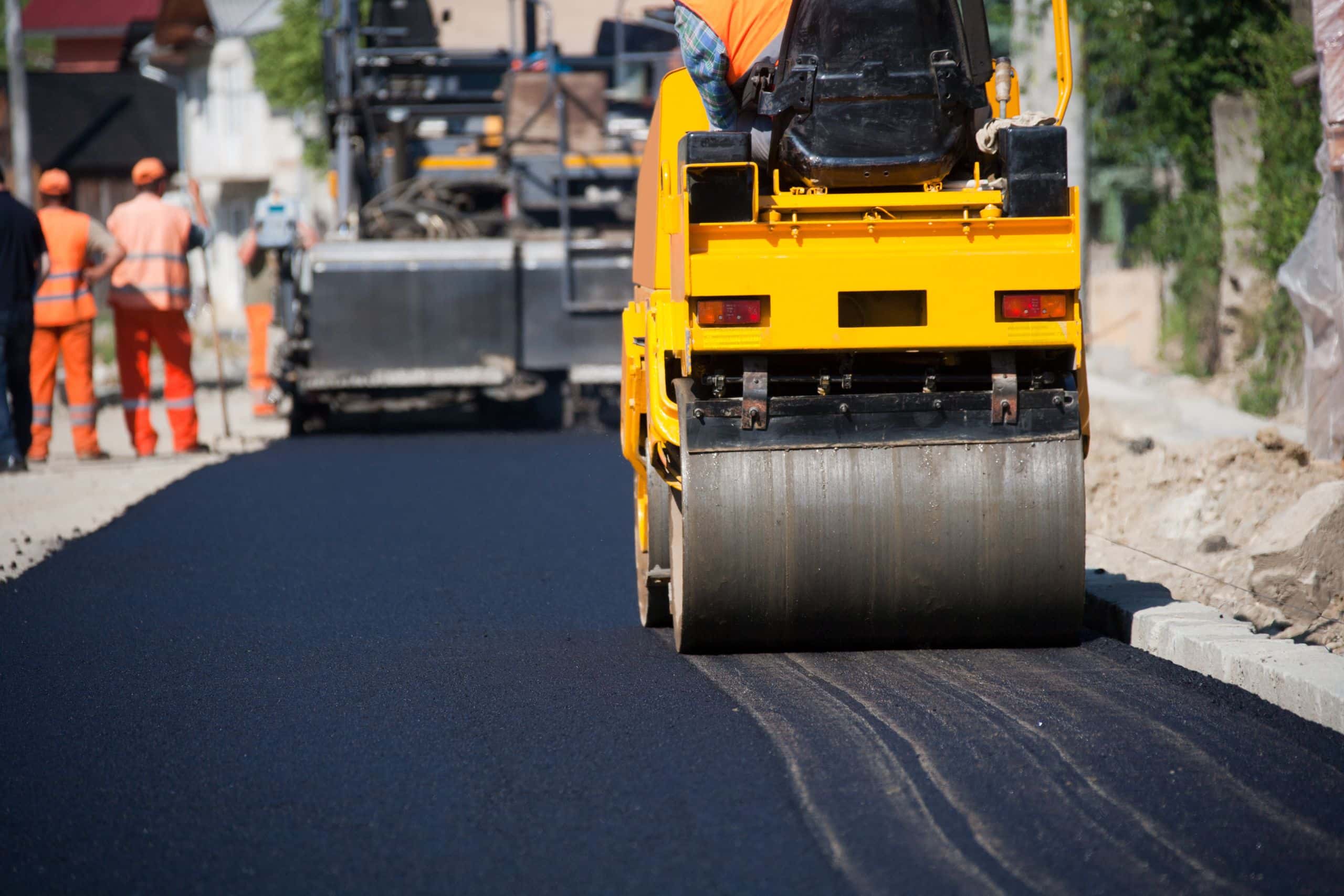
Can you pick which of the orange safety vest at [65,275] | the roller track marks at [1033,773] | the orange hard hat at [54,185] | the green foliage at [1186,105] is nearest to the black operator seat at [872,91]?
the roller track marks at [1033,773]

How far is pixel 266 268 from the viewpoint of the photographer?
571 inches

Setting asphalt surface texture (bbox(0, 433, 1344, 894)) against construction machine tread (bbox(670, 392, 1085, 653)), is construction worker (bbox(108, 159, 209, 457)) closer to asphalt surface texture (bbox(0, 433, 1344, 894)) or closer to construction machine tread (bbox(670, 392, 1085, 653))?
asphalt surface texture (bbox(0, 433, 1344, 894))

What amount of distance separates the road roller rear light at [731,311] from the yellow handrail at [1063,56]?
3.51 feet

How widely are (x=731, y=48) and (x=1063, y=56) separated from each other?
37.8 inches

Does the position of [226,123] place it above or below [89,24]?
below

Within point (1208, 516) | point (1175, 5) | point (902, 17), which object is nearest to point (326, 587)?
point (902, 17)

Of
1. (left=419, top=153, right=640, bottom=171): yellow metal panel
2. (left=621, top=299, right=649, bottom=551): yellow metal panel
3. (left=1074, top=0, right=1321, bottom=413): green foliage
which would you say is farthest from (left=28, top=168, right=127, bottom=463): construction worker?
(left=1074, top=0, right=1321, bottom=413): green foliage

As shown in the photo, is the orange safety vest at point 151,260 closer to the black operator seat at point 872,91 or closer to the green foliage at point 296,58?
the black operator seat at point 872,91

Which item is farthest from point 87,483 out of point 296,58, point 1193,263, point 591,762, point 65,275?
point 296,58

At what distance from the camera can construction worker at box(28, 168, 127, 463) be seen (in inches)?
402

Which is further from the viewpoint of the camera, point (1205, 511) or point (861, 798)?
point (1205, 511)

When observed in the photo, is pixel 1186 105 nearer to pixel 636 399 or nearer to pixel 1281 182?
pixel 1281 182

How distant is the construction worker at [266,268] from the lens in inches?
458

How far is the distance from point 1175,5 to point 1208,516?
6.71 meters
